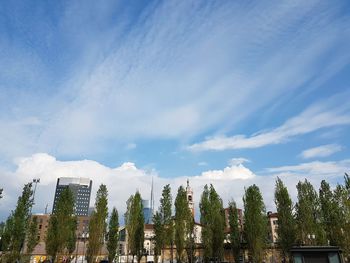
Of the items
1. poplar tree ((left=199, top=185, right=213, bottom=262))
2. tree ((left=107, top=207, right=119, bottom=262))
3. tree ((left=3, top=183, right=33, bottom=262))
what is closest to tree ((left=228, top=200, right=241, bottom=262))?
poplar tree ((left=199, top=185, right=213, bottom=262))

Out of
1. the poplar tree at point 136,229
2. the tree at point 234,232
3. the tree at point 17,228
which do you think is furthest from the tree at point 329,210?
the tree at point 17,228

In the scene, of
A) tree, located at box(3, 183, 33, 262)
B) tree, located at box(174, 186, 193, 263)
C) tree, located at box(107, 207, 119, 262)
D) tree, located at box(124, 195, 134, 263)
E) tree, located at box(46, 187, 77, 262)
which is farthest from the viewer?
tree, located at box(107, 207, 119, 262)

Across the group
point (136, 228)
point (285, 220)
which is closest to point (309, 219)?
point (285, 220)

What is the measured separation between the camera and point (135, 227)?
47.4 meters

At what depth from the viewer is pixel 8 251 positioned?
114 feet

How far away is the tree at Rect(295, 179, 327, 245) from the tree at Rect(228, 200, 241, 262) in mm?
9584

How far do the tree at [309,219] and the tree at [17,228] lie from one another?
36.6 metres

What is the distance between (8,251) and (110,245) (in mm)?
16334

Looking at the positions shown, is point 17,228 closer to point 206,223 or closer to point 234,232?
point 206,223

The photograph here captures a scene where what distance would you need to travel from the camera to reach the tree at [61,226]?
136 ft

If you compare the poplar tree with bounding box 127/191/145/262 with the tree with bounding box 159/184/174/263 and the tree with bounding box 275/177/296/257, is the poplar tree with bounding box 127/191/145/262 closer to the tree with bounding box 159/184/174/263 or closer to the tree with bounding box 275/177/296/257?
the tree with bounding box 159/184/174/263

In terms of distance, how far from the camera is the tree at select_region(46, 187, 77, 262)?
41.4 m

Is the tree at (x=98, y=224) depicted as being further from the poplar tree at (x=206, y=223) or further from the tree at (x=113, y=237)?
the poplar tree at (x=206, y=223)

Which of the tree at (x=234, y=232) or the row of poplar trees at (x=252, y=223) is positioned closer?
the row of poplar trees at (x=252, y=223)
